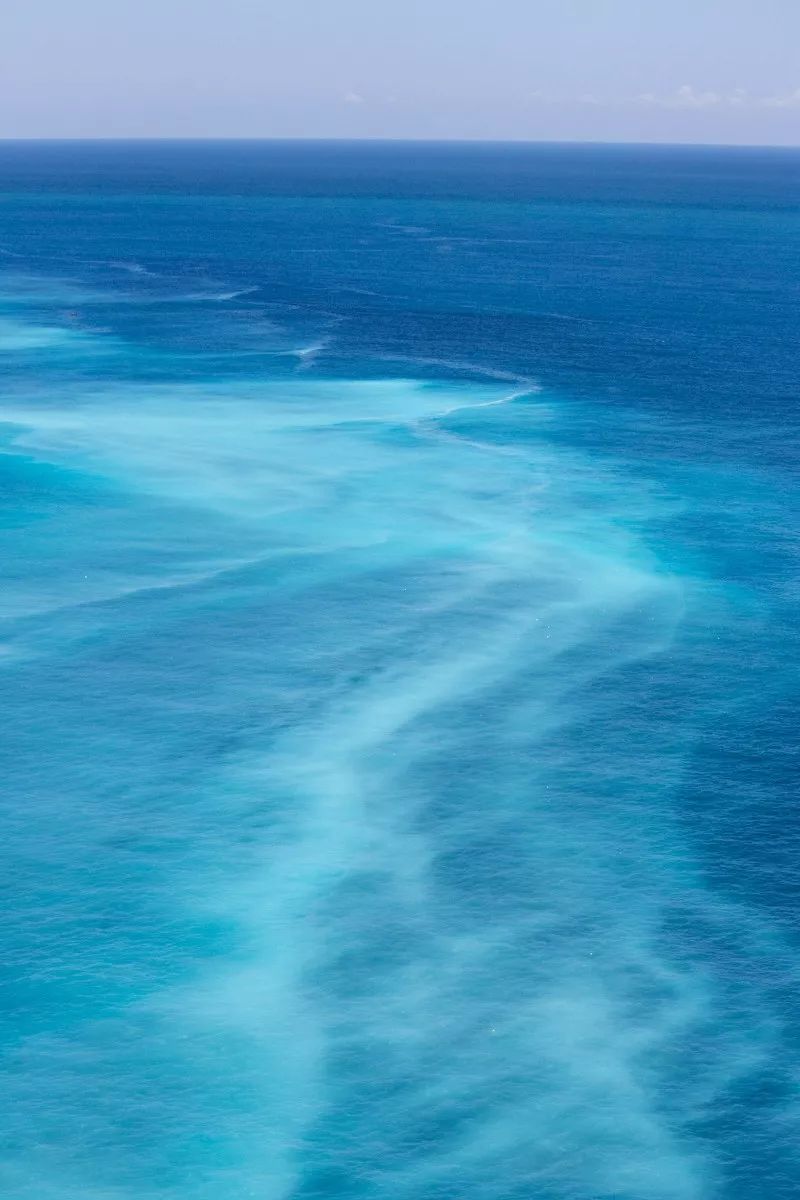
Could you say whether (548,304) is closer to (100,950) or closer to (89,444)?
(89,444)

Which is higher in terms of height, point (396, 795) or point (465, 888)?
point (396, 795)

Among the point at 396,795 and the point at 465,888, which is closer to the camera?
the point at 465,888

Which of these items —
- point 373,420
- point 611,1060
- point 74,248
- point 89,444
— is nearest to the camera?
point 611,1060

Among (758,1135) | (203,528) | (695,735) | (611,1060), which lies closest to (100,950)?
(611,1060)

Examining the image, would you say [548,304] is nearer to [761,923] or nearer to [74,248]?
[74,248]

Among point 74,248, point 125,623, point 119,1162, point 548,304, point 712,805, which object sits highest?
point 74,248

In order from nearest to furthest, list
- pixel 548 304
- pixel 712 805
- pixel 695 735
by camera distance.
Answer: pixel 712 805 → pixel 695 735 → pixel 548 304

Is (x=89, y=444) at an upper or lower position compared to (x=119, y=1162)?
upper

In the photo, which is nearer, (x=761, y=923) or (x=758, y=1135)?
(x=758, y=1135)
